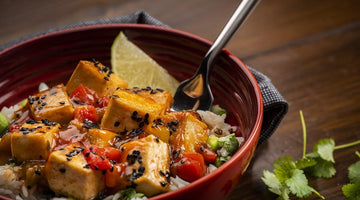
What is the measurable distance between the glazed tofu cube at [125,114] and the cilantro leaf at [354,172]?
1.50 m

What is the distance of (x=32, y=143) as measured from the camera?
2.72 metres

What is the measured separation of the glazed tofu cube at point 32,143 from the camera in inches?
107

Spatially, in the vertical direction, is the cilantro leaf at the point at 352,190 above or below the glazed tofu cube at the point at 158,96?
below

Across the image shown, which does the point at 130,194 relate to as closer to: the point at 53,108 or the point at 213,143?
the point at 213,143

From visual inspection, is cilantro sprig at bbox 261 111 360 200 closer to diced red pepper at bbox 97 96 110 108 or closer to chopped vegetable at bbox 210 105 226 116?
chopped vegetable at bbox 210 105 226 116

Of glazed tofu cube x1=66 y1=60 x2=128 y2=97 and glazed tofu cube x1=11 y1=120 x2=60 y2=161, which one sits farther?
glazed tofu cube x1=66 y1=60 x2=128 y2=97

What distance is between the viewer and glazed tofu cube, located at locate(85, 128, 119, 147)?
2.83m

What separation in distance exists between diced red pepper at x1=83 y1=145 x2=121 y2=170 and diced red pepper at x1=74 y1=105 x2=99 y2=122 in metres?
0.35

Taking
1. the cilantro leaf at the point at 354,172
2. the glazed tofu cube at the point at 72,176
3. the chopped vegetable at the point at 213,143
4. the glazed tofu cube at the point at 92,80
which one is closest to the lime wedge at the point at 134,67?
the glazed tofu cube at the point at 92,80

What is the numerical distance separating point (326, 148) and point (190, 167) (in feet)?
4.07

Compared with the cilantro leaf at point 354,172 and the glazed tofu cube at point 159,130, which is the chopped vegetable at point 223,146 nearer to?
the glazed tofu cube at point 159,130

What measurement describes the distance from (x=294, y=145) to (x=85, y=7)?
299 centimetres

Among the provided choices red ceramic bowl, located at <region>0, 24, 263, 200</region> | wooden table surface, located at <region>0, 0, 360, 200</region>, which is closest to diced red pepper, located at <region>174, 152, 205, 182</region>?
red ceramic bowl, located at <region>0, 24, 263, 200</region>

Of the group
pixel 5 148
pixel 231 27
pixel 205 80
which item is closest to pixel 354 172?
pixel 205 80
